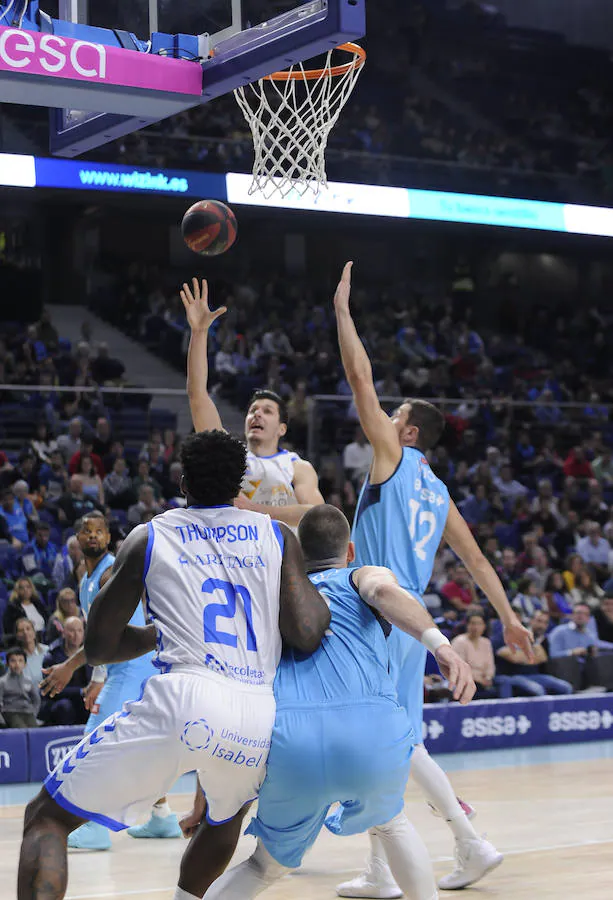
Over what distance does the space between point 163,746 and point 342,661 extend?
60 centimetres

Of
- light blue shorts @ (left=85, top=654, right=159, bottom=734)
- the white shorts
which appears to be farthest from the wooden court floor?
the white shorts

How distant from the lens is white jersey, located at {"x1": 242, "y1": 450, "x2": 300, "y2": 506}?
6.71 m

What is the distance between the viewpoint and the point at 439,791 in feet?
17.2

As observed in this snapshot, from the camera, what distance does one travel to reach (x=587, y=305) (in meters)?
22.2

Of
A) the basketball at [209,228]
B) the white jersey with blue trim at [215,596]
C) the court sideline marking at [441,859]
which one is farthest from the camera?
the basketball at [209,228]

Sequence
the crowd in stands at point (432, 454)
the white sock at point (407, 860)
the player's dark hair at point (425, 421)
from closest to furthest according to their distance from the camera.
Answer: the white sock at point (407, 860), the player's dark hair at point (425, 421), the crowd in stands at point (432, 454)

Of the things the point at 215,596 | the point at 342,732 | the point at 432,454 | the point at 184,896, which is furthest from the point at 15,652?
the point at 432,454

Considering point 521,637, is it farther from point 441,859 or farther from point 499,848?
point 499,848

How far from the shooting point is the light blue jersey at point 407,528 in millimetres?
5441

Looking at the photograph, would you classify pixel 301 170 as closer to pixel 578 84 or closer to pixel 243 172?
pixel 243 172

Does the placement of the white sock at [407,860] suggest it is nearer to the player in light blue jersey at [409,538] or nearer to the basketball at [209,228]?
the player in light blue jersey at [409,538]

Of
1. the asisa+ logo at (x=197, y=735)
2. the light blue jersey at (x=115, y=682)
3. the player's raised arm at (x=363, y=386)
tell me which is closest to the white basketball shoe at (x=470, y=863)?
the player's raised arm at (x=363, y=386)

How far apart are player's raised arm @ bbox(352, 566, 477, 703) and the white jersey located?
2912 mm

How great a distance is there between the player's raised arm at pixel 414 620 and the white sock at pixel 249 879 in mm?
749
